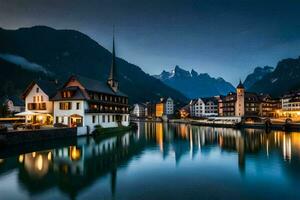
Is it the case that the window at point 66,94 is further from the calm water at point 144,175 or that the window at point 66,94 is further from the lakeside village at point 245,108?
the lakeside village at point 245,108

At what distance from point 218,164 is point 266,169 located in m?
5.02

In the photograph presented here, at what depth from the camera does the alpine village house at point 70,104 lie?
53.1 m

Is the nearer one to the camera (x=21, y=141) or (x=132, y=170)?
(x=132, y=170)

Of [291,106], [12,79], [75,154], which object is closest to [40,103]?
[75,154]

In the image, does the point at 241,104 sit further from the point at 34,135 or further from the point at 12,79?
the point at 12,79

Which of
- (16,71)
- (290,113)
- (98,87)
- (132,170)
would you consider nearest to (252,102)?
(290,113)

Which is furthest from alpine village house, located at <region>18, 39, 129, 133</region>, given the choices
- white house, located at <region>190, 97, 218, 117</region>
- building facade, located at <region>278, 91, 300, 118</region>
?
white house, located at <region>190, 97, 218, 117</region>

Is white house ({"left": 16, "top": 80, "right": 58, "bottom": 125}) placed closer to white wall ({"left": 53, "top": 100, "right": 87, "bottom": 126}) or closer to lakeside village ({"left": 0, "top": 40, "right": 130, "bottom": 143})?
lakeside village ({"left": 0, "top": 40, "right": 130, "bottom": 143})

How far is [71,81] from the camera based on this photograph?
56656 millimetres

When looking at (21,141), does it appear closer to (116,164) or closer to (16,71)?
(116,164)

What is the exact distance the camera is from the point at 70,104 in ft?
176

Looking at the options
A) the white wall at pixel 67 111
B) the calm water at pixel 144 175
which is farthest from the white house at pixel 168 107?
the calm water at pixel 144 175

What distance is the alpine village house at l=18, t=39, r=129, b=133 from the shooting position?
53062 mm

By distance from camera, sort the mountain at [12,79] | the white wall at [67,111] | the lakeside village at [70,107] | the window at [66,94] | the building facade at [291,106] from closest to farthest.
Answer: the lakeside village at [70,107] < the white wall at [67,111] < the window at [66,94] < the building facade at [291,106] < the mountain at [12,79]
